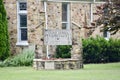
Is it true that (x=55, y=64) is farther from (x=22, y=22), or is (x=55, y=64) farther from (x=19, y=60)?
(x=22, y=22)

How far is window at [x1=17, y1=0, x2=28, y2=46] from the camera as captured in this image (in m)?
34.9

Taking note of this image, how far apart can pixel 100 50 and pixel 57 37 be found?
5546 millimetres

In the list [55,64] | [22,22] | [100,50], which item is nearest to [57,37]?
[55,64]

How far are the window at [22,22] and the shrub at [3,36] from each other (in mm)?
1361

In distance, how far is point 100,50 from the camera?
3475 centimetres

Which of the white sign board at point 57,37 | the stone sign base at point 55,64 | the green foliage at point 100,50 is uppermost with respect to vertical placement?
the white sign board at point 57,37

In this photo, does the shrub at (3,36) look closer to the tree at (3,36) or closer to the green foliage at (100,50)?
the tree at (3,36)

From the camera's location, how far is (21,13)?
115 feet

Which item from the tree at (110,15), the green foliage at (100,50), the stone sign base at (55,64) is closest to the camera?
the stone sign base at (55,64)

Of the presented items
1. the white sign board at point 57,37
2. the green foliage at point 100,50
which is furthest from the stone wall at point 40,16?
the white sign board at point 57,37

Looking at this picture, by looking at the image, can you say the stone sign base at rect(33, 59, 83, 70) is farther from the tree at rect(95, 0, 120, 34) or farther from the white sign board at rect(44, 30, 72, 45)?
the tree at rect(95, 0, 120, 34)

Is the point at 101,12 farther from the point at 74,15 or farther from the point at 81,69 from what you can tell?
the point at 74,15

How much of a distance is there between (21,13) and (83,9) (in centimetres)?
443

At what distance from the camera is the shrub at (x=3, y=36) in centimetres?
3316
